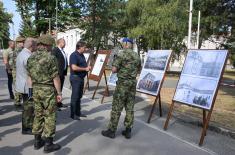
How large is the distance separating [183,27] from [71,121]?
23.7 meters

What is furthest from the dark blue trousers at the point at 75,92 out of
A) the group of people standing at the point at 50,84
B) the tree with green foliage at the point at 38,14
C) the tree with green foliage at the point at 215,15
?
the tree with green foliage at the point at 38,14

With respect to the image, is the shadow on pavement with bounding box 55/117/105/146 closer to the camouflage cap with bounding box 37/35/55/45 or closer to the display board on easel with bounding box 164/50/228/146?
the display board on easel with bounding box 164/50/228/146

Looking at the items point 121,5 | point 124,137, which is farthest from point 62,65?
point 121,5

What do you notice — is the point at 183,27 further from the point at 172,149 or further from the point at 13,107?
the point at 172,149

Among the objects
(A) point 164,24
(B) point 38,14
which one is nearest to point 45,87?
(A) point 164,24

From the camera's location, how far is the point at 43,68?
6887mm

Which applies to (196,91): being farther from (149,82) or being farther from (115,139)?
(149,82)

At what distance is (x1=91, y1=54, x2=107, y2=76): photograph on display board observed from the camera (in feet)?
46.1

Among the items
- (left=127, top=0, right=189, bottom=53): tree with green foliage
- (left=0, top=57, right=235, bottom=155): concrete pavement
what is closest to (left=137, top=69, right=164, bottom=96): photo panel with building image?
(left=0, top=57, right=235, bottom=155): concrete pavement

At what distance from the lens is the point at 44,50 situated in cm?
703

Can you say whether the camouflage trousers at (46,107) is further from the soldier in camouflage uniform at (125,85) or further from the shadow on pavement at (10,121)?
the shadow on pavement at (10,121)

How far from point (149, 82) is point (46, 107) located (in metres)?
4.08

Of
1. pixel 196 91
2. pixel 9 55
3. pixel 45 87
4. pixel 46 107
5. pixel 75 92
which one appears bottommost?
pixel 75 92

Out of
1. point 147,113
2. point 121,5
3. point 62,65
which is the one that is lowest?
point 147,113
